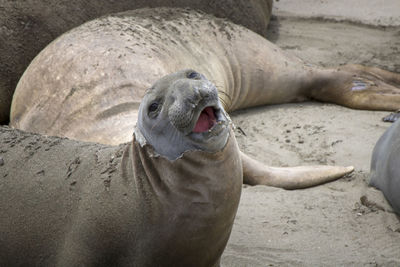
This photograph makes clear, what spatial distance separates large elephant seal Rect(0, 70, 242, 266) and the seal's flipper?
269 cm

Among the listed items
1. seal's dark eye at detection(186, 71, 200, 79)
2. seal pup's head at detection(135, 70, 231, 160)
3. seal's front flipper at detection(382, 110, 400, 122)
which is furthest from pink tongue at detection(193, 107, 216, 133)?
seal's front flipper at detection(382, 110, 400, 122)

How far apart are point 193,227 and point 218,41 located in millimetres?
2893

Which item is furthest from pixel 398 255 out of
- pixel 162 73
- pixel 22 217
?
pixel 162 73

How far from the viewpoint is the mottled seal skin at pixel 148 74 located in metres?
3.81

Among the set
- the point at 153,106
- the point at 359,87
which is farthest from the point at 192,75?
the point at 359,87

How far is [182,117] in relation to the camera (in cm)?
230

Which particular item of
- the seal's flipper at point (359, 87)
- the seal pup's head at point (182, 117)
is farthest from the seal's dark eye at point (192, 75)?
the seal's flipper at point (359, 87)

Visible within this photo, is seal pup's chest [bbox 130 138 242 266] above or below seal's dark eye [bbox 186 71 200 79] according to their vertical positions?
below

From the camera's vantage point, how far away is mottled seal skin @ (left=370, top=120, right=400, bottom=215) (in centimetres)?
342

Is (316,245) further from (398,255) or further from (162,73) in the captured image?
(162,73)

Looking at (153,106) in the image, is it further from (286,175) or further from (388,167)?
(388,167)

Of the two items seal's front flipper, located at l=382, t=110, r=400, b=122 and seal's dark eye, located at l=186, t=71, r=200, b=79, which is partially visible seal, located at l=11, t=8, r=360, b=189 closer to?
seal's dark eye, located at l=186, t=71, r=200, b=79

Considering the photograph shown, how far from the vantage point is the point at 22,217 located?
8.82 ft

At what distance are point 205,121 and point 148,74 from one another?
5.82 ft
